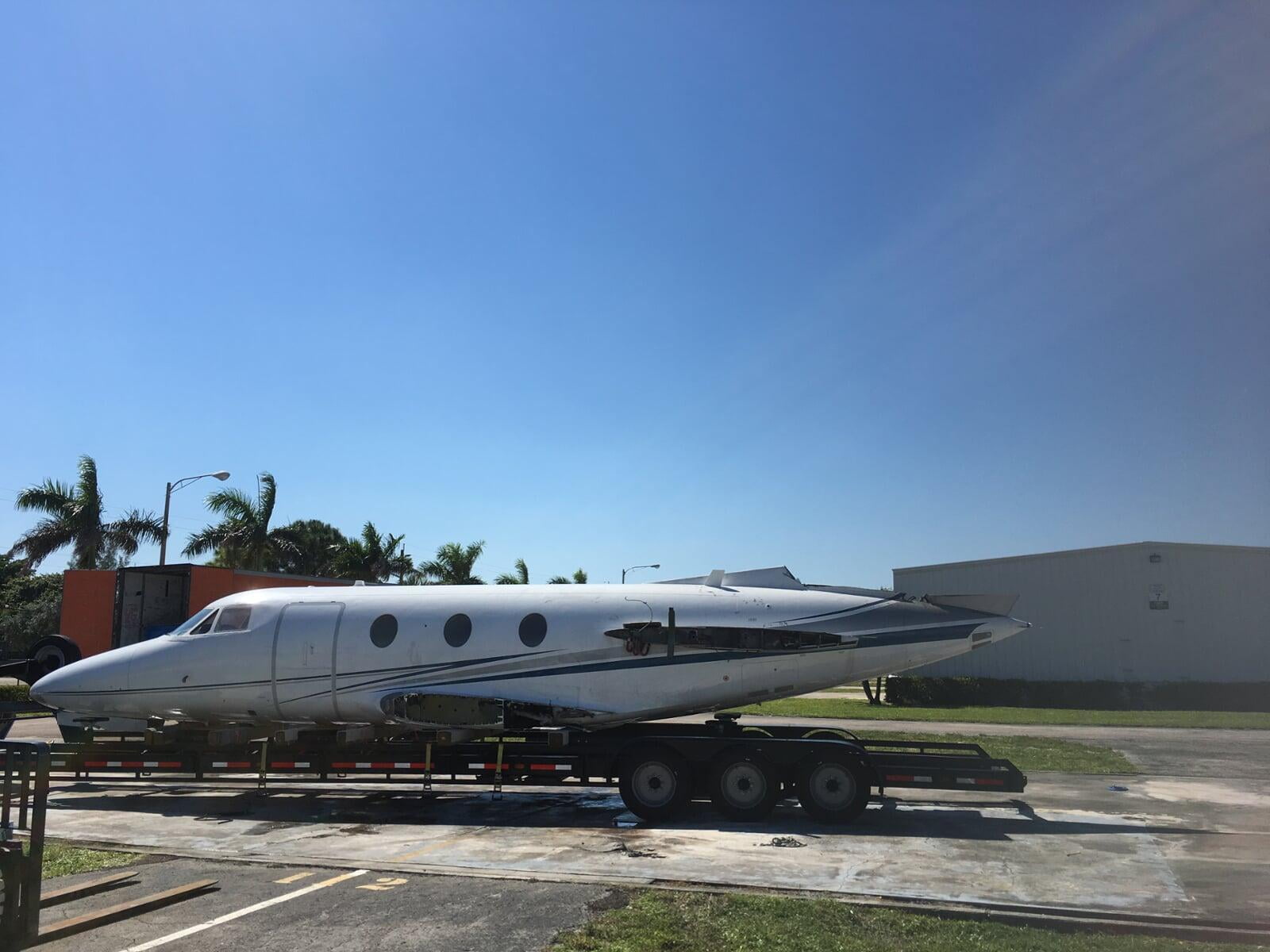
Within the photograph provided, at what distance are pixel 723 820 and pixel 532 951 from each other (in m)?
6.50

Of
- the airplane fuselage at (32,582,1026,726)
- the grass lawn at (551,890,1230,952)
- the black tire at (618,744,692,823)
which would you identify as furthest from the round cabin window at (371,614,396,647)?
the grass lawn at (551,890,1230,952)

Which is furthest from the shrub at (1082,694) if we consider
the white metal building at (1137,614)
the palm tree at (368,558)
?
the palm tree at (368,558)

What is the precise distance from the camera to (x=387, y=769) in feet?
46.3

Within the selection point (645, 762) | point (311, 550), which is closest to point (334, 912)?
point (645, 762)

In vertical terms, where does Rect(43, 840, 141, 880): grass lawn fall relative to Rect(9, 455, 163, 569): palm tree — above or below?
below

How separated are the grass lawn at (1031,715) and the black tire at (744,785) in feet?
48.8

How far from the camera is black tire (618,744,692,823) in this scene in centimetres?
1311

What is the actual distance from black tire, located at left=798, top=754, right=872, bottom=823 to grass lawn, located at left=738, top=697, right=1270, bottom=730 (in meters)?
14.9

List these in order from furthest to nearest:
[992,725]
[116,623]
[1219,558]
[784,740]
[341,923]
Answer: [1219,558]
[992,725]
[116,623]
[784,740]
[341,923]

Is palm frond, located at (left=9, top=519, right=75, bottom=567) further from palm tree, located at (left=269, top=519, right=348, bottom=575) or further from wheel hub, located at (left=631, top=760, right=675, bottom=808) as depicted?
wheel hub, located at (left=631, top=760, right=675, bottom=808)

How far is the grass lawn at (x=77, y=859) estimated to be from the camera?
9898mm

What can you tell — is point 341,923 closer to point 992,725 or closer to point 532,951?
point 532,951

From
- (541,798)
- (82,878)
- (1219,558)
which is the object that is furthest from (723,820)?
(1219,558)

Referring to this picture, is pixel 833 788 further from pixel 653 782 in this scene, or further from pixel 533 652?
pixel 533 652
